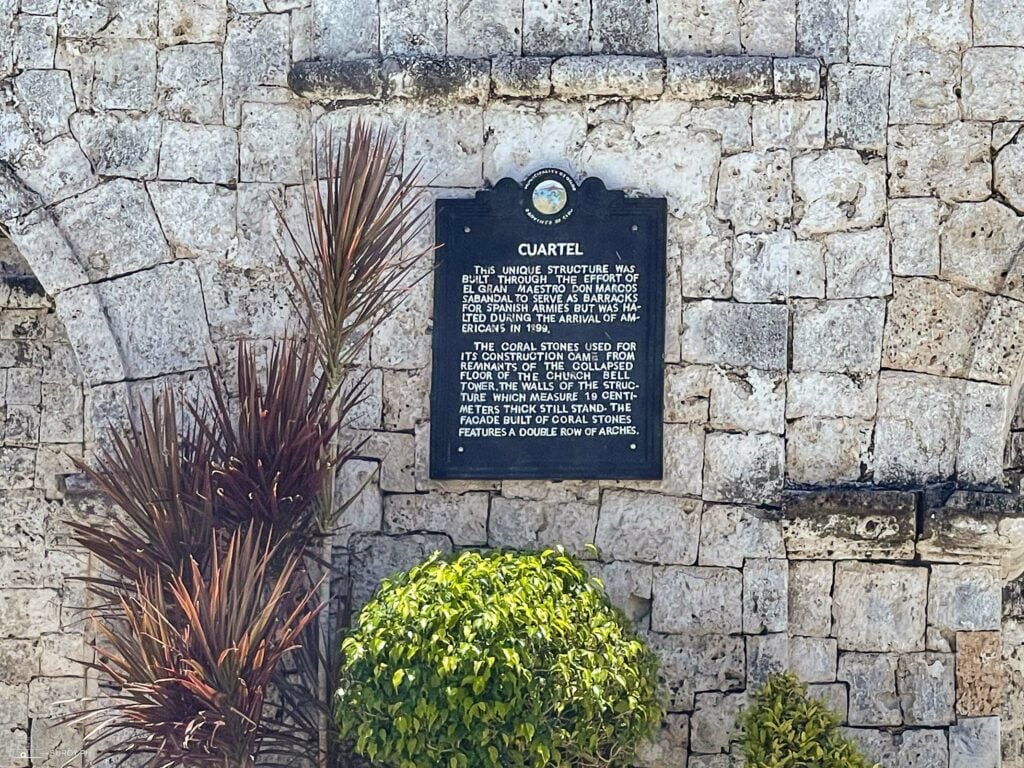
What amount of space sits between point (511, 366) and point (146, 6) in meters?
2.13

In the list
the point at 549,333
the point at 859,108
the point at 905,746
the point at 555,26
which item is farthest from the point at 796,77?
the point at 905,746

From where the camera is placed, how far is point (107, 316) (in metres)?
6.52

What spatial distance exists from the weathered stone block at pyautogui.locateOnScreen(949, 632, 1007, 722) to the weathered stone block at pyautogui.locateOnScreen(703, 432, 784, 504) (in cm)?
92

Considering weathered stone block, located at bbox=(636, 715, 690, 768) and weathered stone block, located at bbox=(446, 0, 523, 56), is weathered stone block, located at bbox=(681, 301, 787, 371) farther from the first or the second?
weathered stone block, located at bbox=(636, 715, 690, 768)

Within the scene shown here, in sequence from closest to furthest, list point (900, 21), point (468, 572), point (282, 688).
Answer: point (468, 572), point (282, 688), point (900, 21)

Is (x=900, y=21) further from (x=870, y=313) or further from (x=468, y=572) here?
(x=468, y=572)

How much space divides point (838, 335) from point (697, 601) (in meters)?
1.19

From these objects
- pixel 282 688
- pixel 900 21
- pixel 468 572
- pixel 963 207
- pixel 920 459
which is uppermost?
pixel 900 21

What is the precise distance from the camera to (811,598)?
6242 mm

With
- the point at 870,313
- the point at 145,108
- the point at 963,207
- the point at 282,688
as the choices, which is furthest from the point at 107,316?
the point at 963,207

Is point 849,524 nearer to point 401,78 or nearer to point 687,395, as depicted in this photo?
point 687,395

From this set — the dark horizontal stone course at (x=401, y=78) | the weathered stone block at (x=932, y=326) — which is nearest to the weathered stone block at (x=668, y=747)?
the weathered stone block at (x=932, y=326)

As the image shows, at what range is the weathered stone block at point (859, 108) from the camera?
6367 mm

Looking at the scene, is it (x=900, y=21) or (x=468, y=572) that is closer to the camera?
(x=468, y=572)
